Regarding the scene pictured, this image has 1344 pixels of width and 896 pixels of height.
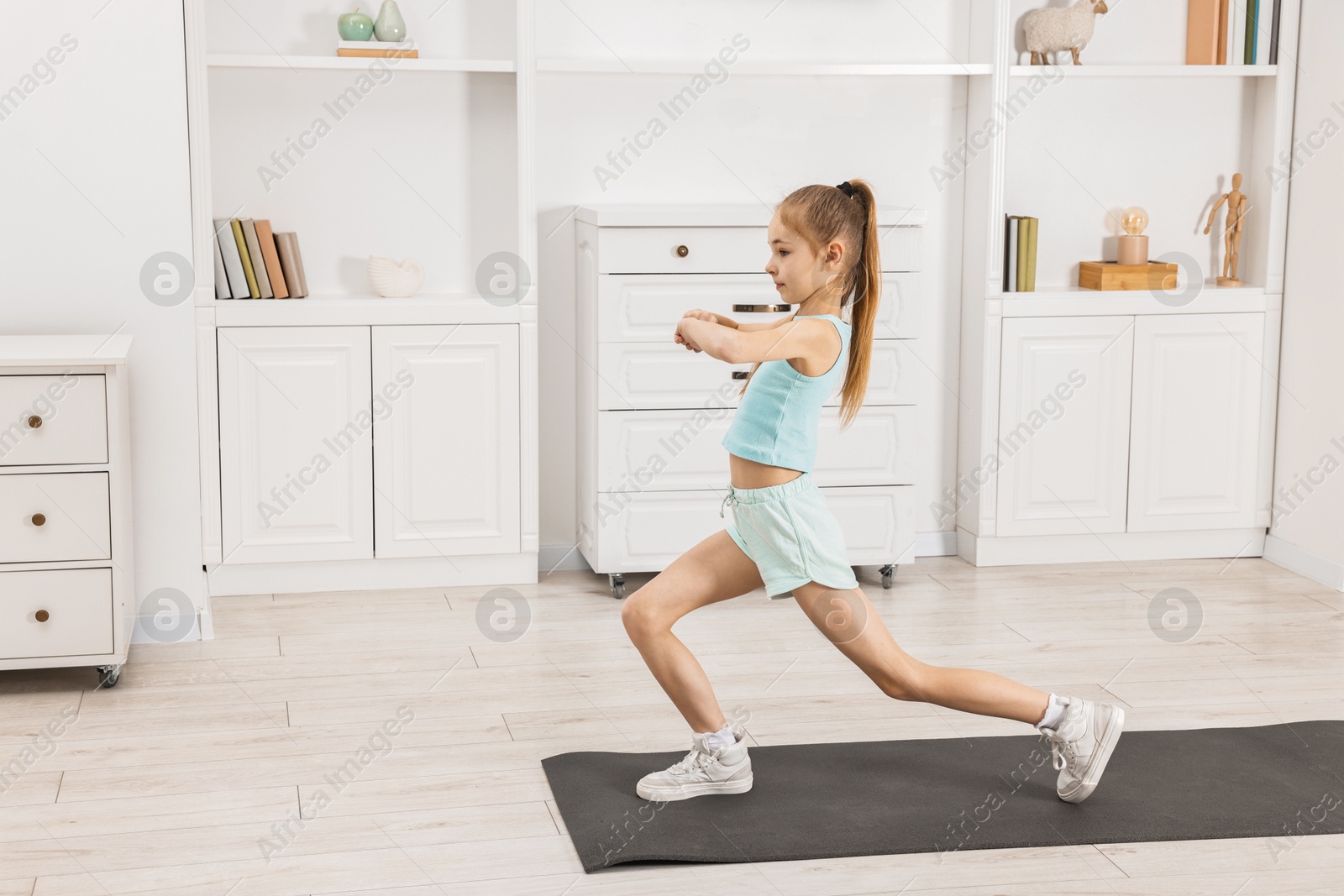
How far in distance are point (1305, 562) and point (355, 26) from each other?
10.3 feet

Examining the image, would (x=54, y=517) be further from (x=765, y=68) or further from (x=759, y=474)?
(x=765, y=68)

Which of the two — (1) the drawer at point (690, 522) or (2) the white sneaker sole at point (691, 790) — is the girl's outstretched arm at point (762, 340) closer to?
(2) the white sneaker sole at point (691, 790)

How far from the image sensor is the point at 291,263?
3838mm

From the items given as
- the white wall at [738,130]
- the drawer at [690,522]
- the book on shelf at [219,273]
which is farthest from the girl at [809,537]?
the book on shelf at [219,273]

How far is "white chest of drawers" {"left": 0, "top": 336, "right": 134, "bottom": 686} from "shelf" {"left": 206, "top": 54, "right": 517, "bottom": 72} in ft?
3.39

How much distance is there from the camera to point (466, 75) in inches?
157

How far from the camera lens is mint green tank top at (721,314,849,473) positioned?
2342 mm

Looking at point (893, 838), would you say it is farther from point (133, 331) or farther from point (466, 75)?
point (466, 75)

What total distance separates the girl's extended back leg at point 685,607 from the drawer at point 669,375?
1390mm

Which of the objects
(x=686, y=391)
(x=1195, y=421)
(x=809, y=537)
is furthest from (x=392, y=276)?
(x=1195, y=421)

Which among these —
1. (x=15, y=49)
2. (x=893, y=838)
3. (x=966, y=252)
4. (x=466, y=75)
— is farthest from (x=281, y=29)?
(x=893, y=838)

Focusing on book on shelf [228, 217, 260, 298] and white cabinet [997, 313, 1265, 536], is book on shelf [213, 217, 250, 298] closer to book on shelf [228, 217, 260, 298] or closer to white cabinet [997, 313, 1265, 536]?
book on shelf [228, 217, 260, 298]

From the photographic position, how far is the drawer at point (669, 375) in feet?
12.5

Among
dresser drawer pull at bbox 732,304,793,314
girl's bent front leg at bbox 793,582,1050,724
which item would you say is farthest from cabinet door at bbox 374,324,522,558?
girl's bent front leg at bbox 793,582,1050,724
